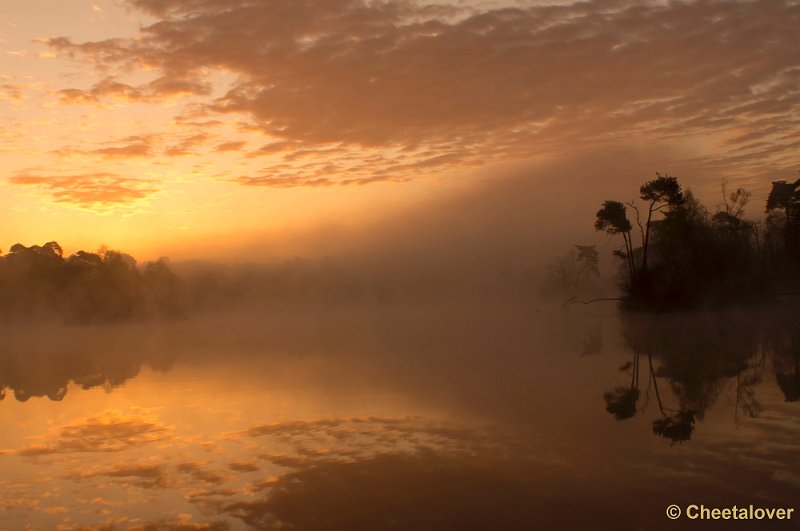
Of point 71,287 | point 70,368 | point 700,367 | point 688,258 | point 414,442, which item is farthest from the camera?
point 71,287

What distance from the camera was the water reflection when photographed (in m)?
16.5

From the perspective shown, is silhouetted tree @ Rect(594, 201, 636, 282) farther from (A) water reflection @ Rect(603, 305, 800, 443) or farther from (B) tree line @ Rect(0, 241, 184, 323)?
(B) tree line @ Rect(0, 241, 184, 323)

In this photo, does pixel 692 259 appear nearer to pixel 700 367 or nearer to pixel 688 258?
pixel 688 258

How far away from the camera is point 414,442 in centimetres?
1438

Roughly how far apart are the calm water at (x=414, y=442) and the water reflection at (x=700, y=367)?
12 centimetres

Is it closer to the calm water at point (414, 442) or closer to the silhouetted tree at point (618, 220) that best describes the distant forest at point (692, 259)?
the silhouetted tree at point (618, 220)

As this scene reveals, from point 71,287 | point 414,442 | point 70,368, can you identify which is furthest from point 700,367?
point 71,287

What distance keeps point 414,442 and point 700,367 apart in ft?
47.1

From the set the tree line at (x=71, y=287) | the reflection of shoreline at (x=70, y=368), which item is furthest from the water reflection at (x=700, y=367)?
the tree line at (x=71, y=287)

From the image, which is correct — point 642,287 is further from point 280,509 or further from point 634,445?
point 280,509

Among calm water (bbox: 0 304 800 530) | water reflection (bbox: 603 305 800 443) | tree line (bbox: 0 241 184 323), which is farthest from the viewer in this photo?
tree line (bbox: 0 241 184 323)

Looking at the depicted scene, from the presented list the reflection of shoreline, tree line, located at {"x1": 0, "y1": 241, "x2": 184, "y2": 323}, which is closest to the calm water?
the reflection of shoreline

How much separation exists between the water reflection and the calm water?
12 cm

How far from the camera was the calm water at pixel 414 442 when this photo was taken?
33.2ft
